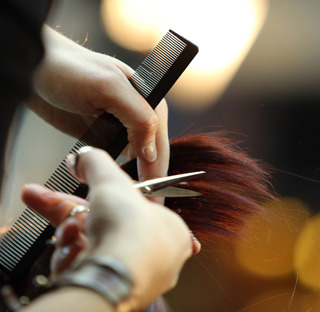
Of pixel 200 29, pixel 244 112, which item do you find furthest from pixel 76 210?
pixel 200 29

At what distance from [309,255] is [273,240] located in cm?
12

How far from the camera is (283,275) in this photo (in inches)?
48.1

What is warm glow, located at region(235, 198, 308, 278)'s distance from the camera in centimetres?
123

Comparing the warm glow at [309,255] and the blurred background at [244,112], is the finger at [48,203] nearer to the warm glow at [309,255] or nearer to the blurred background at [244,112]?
the blurred background at [244,112]

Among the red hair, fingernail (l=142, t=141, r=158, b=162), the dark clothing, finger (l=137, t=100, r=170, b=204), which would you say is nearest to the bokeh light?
the red hair

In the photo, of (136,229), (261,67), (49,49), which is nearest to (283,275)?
(261,67)

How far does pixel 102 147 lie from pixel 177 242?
59 cm

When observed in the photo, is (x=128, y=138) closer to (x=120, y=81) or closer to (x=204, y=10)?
(x=120, y=81)

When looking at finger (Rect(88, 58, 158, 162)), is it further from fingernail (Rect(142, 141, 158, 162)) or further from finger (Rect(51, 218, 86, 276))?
finger (Rect(51, 218, 86, 276))

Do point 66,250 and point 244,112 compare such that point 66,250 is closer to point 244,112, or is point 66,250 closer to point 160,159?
→ point 160,159

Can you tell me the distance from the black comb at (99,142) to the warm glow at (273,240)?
493 mm

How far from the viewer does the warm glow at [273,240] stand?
4.03 ft

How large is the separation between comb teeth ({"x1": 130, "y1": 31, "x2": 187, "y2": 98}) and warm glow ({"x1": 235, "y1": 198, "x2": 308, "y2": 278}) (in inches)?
20.7

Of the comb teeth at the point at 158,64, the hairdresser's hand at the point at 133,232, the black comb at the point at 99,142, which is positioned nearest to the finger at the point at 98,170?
the hairdresser's hand at the point at 133,232
